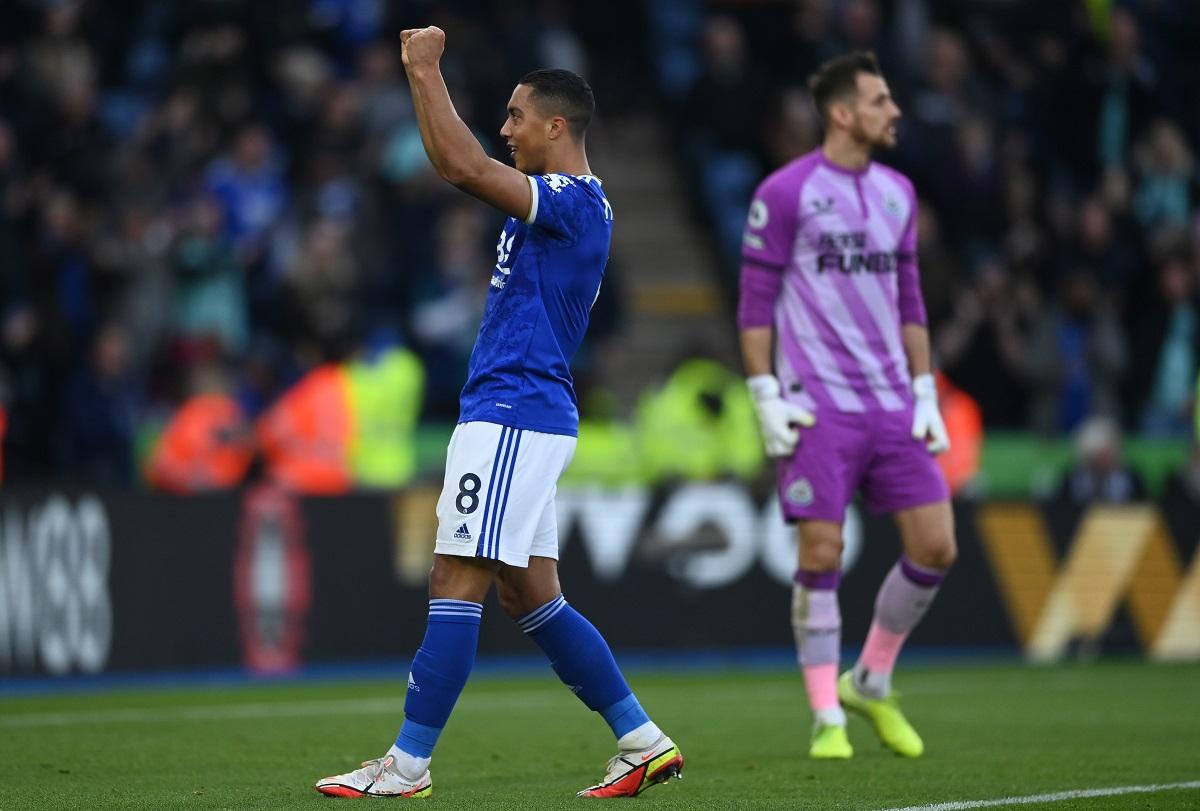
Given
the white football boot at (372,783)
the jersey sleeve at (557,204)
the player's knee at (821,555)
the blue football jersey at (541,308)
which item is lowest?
the white football boot at (372,783)

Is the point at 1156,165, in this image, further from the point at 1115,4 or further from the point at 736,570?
the point at 736,570

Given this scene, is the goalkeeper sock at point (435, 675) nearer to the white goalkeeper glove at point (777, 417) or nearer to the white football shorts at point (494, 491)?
the white football shorts at point (494, 491)

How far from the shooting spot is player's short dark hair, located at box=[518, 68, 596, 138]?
259 inches

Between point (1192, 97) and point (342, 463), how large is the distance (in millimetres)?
10172

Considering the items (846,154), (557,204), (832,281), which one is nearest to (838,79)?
(846,154)

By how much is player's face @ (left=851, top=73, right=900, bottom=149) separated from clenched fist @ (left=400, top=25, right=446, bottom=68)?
2.62 metres

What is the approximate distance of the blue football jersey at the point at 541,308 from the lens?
21.0 ft

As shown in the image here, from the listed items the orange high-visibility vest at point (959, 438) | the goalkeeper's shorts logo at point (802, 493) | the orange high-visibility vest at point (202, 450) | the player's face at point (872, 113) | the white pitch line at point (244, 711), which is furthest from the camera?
the orange high-visibility vest at point (959, 438)

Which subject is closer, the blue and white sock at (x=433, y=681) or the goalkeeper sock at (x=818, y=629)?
the blue and white sock at (x=433, y=681)

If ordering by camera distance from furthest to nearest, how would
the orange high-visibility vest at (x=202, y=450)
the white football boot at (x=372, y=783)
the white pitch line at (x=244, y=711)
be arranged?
the orange high-visibility vest at (x=202, y=450) → the white pitch line at (x=244, y=711) → the white football boot at (x=372, y=783)

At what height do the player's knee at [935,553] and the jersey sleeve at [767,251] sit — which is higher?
the jersey sleeve at [767,251]

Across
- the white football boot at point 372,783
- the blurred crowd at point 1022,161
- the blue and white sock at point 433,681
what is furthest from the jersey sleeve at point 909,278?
the blurred crowd at point 1022,161

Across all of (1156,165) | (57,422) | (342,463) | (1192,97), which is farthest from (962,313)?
(57,422)

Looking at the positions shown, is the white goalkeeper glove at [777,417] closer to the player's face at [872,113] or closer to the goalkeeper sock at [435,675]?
the player's face at [872,113]
